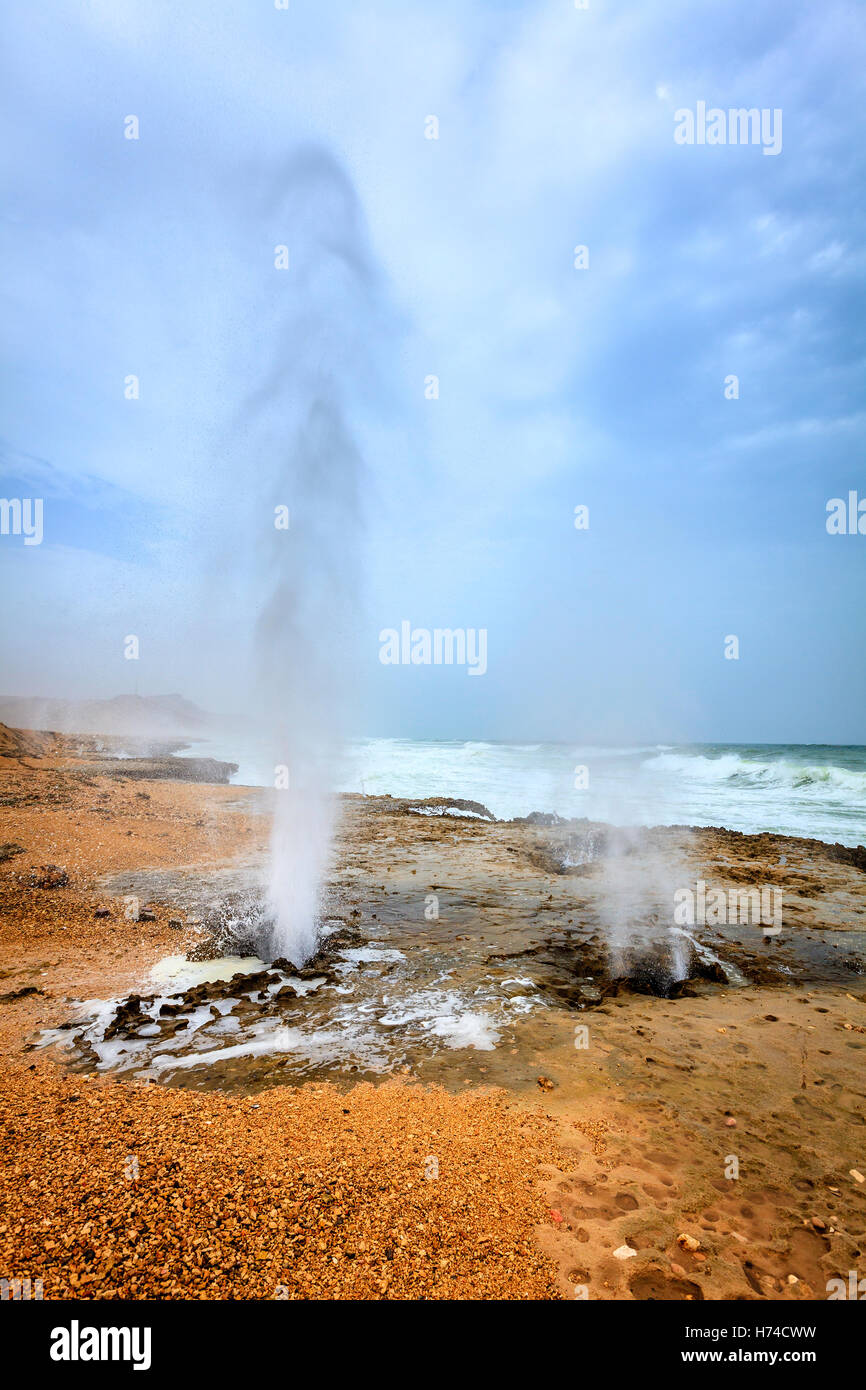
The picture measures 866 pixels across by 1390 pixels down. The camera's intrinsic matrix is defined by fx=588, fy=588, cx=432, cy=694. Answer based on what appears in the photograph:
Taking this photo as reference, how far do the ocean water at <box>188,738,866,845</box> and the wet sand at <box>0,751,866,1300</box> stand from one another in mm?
13303

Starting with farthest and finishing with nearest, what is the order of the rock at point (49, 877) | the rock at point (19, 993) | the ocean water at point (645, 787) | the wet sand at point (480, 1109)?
the ocean water at point (645, 787)
the rock at point (49, 877)
the rock at point (19, 993)
the wet sand at point (480, 1109)

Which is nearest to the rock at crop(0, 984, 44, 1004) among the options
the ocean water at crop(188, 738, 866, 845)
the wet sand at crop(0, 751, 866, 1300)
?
the wet sand at crop(0, 751, 866, 1300)

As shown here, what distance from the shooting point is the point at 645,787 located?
3372 centimetres

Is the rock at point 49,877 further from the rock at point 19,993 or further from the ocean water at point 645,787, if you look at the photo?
the ocean water at point 645,787

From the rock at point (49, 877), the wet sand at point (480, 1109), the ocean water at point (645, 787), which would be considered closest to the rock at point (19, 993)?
the wet sand at point (480, 1109)

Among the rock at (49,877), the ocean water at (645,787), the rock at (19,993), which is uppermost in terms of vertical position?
the rock at (49,877)

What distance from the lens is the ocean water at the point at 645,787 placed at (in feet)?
75.9

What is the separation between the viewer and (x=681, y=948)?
877 cm

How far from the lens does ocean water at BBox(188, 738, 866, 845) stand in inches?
911

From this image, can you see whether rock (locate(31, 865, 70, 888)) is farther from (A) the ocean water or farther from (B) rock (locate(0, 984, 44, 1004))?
(A) the ocean water

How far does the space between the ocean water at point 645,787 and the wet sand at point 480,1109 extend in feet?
43.6
